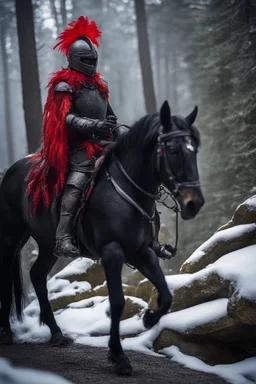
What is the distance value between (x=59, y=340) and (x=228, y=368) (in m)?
2.44

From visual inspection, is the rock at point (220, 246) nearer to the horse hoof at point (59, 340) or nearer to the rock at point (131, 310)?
the rock at point (131, 310)

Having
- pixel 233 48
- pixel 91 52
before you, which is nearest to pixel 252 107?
pixel 233 48

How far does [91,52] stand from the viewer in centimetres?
539

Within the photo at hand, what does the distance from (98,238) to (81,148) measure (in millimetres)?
1249

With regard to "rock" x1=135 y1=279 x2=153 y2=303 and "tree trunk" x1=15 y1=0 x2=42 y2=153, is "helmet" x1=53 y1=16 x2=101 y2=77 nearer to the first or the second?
"rock" x1=135 y1=279 x2=153 y2=303

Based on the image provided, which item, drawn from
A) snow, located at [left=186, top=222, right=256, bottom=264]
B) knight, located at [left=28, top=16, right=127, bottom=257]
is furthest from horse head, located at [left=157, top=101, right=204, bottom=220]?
snow, located at [left=186, top=222, right=256, bottom=264]

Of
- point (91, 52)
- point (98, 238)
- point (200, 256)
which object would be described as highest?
point (91, 52)

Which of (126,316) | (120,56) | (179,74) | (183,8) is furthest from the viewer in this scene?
(120,56)

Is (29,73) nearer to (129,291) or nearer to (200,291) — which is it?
(129,291)

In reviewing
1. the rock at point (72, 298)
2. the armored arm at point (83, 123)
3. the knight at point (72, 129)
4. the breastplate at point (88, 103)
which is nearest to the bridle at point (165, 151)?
the armored arm at point (83, 123)

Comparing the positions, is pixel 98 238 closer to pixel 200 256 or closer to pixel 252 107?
pixel 200 256

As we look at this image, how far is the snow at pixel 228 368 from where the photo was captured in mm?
4465

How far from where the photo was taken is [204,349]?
16.9 feet

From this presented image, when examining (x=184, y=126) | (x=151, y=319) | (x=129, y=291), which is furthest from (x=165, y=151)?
(x=129, y=291)
